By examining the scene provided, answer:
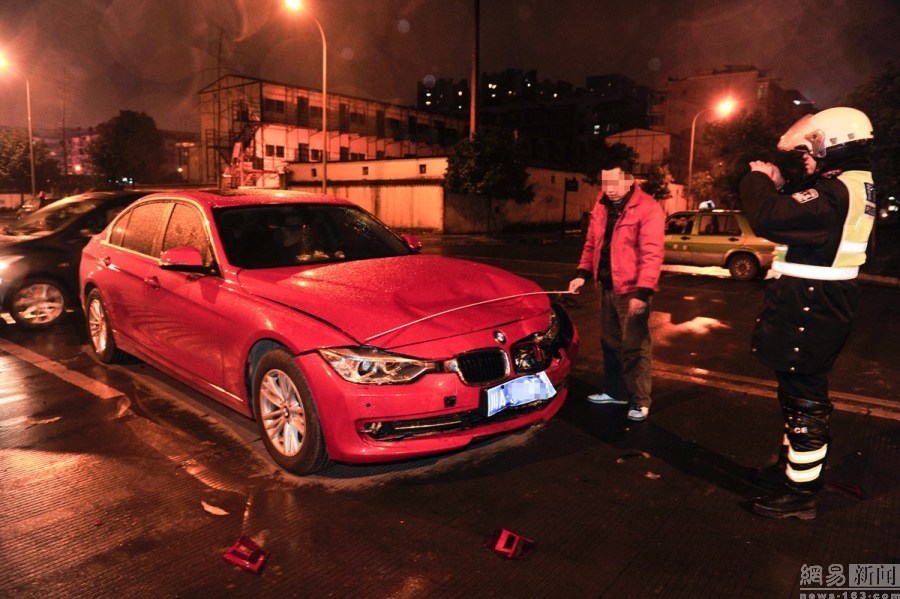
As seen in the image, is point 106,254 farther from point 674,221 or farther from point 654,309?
Answer: point 674,221

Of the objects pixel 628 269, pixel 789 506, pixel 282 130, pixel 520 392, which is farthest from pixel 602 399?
pixel 282 130

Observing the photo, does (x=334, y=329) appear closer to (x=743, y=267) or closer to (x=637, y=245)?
(x=637, y=245)

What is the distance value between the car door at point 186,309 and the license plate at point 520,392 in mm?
1916

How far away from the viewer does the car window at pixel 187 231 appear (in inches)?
187

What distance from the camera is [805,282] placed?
10.6ft

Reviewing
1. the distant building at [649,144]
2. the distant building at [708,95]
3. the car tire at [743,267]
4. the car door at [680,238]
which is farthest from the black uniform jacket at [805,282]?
the distant building at [708,95]

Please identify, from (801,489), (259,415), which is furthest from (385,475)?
(801,489)

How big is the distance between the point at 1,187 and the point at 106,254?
7638cm

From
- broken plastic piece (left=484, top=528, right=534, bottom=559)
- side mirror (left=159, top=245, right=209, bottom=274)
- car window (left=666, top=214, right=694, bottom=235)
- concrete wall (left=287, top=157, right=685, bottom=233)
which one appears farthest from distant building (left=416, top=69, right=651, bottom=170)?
broken plastic piece (left=484, top=528, right=534, bottom=559)

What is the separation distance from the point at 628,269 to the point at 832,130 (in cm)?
179

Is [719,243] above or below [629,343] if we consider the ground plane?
above

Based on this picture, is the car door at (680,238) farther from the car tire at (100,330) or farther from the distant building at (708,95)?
the distant building at (708,95)

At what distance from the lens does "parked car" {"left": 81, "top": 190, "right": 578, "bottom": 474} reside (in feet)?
11.6

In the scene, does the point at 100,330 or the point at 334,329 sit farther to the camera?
the point at 100,330
